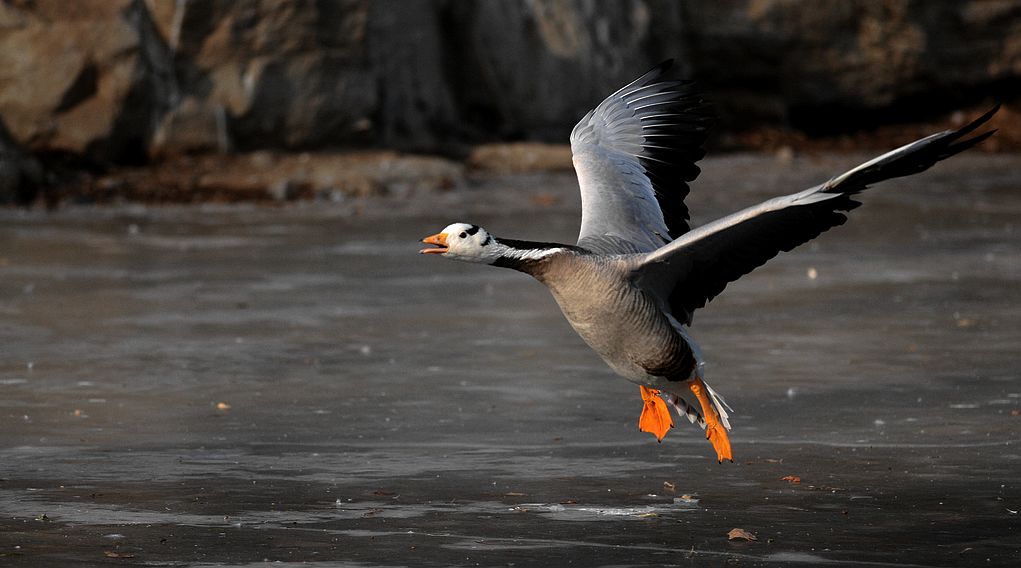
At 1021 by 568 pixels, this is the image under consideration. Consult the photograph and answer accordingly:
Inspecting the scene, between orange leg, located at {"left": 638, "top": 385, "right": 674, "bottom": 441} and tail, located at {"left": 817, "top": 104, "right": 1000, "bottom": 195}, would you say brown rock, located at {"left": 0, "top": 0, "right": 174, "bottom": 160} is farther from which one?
tail, located at {"left": 817, "top": 104, "right": 1000, "bottom": 195}

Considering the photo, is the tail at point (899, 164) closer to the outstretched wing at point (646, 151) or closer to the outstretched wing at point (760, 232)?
the outstretched wing at point (760, 232)

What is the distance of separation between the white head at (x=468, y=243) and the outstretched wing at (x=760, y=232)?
1.92ft

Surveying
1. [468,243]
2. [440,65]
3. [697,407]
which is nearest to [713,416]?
[697,407]

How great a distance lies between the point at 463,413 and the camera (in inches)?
298

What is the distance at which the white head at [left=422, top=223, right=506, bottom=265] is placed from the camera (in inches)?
247

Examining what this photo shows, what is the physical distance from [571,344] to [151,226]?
6.20m

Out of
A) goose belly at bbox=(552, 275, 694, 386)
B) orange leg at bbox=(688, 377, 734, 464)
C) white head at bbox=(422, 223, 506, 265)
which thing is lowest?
orange leg at bbox=(688, 377, 734, 464)

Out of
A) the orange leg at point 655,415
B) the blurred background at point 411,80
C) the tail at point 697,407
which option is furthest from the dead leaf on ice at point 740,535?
the blurred background at point 411,80

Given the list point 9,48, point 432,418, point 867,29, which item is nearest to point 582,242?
point 432,418

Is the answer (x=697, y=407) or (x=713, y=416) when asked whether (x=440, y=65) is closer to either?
(x=697, y=407)

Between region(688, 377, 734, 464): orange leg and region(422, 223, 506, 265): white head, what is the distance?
99 cm

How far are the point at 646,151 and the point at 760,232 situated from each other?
5.38 feet

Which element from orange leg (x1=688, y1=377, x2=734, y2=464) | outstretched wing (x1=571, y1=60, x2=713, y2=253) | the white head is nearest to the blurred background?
outstretched wing (x1=571, y1=60, x2=713, y2=253)

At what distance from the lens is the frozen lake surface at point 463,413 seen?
5.50 metres
